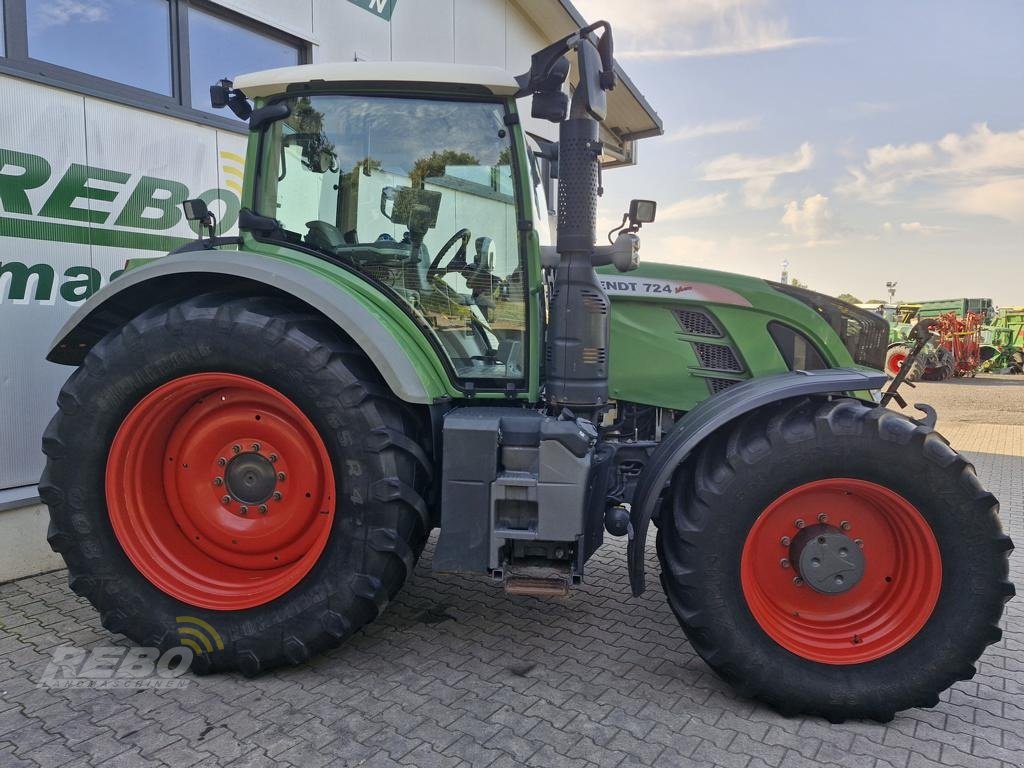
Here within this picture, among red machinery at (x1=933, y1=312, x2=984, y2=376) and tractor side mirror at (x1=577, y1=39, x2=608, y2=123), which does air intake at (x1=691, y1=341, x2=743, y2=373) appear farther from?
red machinery at (x1=933, y1=312, x2=984, y2=376)

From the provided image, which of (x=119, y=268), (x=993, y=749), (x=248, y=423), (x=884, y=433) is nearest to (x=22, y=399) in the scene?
(x=119, y=268)

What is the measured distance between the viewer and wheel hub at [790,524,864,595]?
8.25 ft

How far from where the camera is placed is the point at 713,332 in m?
3.10

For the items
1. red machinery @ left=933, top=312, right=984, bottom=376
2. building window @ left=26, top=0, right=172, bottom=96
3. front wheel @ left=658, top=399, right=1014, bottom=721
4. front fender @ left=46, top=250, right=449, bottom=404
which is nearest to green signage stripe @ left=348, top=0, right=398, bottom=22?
building window @ left=26, top=0, right=172, bottom=96

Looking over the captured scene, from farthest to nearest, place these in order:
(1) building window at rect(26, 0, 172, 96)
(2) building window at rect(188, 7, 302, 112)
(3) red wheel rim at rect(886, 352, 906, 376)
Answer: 1. (3) red wheel rim at rect(886, 352, 906, 376)
2. (2) building window at rect(188, 7, 302, 112)
3. (1) building window at rect(26, 0, 172, 96)

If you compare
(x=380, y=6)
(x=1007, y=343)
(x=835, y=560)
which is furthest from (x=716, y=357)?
(x=1007, y=343)

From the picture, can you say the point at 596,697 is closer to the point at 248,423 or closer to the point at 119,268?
the point at 248,423

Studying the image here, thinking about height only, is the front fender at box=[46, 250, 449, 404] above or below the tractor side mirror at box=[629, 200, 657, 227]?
below

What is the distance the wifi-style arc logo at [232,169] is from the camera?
4695mm

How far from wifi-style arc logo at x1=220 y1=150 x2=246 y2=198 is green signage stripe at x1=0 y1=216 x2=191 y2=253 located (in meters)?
0.51

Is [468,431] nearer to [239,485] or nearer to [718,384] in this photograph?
[239,485]

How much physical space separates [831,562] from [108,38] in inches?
186

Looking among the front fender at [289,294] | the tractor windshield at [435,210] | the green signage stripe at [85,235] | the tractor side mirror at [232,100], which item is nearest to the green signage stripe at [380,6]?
the green signage stripe at [85,235]

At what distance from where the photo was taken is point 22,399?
3717 millimetres
